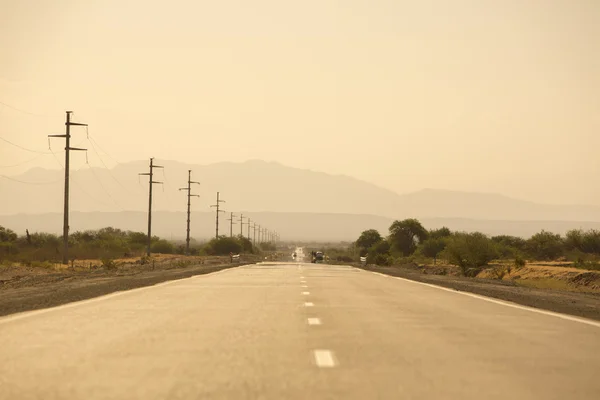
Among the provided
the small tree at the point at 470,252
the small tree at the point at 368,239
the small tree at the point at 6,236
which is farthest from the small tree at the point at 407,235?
the small tree at the point at 470,252

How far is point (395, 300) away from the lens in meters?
25.2

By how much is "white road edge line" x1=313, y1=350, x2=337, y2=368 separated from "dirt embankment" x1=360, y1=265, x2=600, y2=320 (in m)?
9.68

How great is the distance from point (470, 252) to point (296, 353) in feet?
183

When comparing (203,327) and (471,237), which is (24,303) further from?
(471,237)

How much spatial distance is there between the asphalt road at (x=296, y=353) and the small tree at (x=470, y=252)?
43.5 metres

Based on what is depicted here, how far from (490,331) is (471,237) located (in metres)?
55.4

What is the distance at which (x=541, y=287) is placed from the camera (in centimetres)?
4162

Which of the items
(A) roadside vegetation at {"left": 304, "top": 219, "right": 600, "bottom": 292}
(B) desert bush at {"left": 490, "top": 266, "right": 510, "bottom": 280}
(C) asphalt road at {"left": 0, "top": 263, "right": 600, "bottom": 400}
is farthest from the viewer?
(B) desert bush at {"left": 490, "top": 266, "right": 510, "bottom": 280}

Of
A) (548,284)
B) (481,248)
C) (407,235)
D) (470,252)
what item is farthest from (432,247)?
(548,284)

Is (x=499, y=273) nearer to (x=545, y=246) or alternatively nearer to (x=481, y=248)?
(x=481, y=248)

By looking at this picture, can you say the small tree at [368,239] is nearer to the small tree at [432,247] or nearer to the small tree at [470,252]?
the small tree at [432,247]

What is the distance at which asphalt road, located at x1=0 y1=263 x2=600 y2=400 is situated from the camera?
9.46m

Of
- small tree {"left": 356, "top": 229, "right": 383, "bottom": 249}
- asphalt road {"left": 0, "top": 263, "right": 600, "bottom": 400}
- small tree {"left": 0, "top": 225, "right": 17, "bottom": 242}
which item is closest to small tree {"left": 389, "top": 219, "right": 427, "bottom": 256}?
small tree {"left": 356, "top": 229, "right": 383, "bottom": 249}

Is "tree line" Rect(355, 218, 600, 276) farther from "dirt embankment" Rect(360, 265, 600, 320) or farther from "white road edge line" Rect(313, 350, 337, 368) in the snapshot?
"white road edge line" Rect(313, 350, 337, 368)
